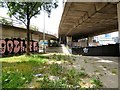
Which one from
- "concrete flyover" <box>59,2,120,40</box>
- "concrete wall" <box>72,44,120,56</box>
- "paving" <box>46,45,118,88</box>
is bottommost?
"paving" <box>46,45,118,88</box>

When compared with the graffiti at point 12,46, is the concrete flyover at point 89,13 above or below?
above

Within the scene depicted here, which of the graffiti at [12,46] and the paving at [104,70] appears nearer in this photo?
the paving at [104,70]

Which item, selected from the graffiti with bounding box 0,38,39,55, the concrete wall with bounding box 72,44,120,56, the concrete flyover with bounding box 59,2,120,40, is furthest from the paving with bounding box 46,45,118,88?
the graffiti with bounding box 0,38,39,55

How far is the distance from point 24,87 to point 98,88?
2564 mm

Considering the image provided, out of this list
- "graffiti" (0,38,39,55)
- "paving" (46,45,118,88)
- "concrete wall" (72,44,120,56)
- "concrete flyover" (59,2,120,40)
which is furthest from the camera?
"graffiti" (0,38,39,55)

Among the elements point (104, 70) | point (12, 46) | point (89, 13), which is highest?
point (89, 13)

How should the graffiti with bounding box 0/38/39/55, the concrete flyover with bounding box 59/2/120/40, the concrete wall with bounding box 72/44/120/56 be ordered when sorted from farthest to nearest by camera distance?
the graffiti with bounding box 0/38/39/55, the concrete wall with bounding box 72/44/120/56, the concrete flyover with bounding box 59/2/120/40

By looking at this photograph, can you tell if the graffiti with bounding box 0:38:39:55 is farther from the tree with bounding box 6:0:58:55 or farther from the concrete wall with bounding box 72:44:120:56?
the concrete wall with bounding box 72:44:120:56

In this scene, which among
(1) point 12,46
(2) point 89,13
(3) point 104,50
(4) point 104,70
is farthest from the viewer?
(1) point 12,46

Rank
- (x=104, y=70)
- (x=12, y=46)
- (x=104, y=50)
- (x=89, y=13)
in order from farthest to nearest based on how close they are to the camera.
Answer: (x=12, y=46), (x=104, y=50), (x=89, y=13), (x=104, y=70)

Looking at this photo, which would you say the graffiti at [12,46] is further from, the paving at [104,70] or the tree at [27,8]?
the paving at [104,70]

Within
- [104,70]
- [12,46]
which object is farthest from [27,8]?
[104,70]

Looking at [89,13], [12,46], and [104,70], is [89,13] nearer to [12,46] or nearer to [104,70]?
[104,70]

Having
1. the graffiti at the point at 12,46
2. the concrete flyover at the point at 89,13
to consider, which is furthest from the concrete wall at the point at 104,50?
the graffiti at the point at 12,46
